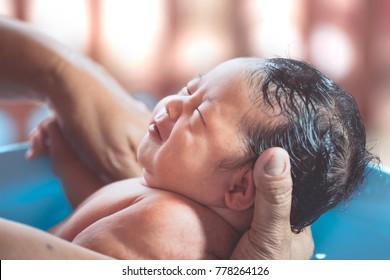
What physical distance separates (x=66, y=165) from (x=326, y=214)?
0.31 m

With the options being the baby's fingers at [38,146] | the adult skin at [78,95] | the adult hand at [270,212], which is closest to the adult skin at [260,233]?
the adult hand at [270,212]

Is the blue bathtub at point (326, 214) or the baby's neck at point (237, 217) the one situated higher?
the baby's neck at point (237, 217)

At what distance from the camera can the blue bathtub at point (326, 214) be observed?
0.67m

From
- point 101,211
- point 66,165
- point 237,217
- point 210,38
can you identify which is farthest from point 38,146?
point 210,38

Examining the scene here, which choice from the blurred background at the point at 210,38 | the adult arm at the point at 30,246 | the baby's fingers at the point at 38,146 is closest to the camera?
the adult arm at the point at 30,246

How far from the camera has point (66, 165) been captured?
770 mm

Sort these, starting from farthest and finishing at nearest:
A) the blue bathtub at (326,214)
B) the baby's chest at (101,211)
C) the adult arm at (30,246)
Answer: the blue bathtub at (326,214)
the baby's chest at (101,211)
the adult arm at (30,246)

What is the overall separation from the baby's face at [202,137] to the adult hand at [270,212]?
41 mm

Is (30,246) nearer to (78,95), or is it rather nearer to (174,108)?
(174,108)

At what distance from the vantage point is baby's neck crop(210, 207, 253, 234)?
543 mm

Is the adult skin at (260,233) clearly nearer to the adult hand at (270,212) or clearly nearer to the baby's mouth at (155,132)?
the adult hand at (270,212)

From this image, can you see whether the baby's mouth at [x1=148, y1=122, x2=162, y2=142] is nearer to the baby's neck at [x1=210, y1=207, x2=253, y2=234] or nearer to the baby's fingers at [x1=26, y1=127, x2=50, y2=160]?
the baby's neck at [x1=210, y1=207, x2=253, y2=234]
